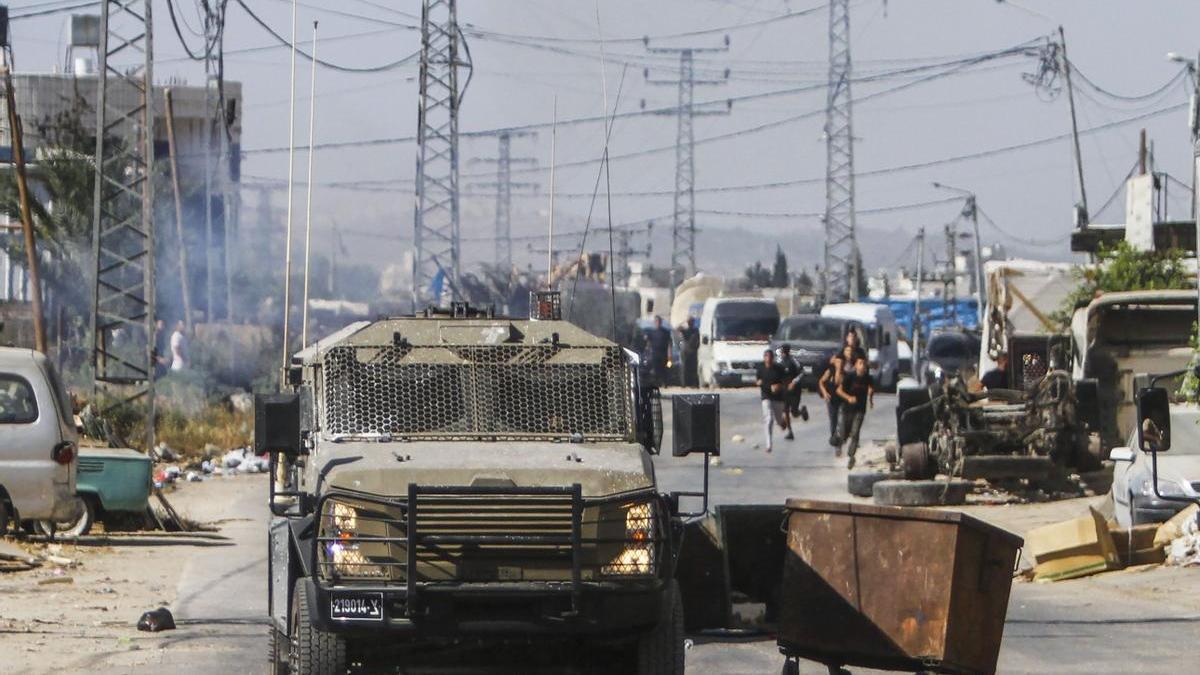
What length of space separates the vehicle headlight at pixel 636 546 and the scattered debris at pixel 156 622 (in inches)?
192

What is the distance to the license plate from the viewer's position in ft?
31.2

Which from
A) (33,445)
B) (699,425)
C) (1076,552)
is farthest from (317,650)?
(1076,552)

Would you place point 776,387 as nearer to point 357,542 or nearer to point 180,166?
point 357,542

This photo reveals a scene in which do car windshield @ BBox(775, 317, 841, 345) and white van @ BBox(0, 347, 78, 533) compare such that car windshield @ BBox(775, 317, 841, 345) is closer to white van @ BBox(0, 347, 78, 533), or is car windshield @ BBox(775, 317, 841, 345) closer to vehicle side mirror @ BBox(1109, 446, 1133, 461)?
white van @ BBox(0, 347, 78, 533)

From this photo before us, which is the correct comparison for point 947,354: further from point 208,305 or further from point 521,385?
point 521,385

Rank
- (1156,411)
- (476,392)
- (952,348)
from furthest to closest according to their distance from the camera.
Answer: (952,348) → (1156,411) → (476,392)

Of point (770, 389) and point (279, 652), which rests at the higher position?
point (770, 389)

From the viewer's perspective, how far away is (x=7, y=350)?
61.6ft

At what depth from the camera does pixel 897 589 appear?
958 cm

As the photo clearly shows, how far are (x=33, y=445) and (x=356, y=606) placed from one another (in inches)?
381

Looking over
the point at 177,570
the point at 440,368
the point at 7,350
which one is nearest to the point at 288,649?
the point at 440,368

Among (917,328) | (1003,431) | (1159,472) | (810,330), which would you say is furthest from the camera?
(917,328)

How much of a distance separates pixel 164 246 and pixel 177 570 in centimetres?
2839

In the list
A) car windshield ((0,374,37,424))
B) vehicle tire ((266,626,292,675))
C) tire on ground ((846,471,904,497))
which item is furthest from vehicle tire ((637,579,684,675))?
tire on ground ((846,471,904,497))
